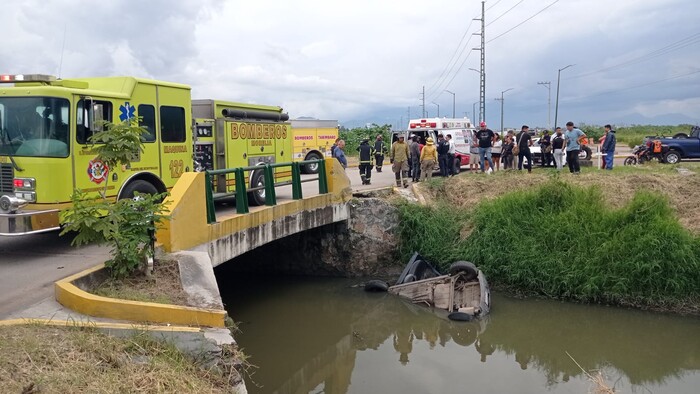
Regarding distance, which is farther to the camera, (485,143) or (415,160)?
(485,143)

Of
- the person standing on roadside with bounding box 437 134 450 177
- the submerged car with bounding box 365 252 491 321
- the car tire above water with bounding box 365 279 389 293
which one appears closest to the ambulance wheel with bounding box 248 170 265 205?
the car tire above water with bounding box 365 279 389 293

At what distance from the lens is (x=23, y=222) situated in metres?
8.30

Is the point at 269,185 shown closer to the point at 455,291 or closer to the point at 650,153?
the point at 455,291

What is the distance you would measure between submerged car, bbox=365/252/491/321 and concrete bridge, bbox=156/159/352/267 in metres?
2.56

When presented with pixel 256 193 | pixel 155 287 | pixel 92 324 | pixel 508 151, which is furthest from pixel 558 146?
pixel 92 324

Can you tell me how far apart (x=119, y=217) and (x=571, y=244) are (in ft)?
33.2

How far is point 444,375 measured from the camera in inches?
367

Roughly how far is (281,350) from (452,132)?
14.9 m

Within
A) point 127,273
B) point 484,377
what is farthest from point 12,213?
point 484,377

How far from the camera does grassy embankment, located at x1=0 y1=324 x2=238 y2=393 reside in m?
4.63

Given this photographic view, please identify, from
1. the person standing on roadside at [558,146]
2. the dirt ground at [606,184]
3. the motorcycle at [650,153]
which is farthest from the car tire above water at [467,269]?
the motorcycle at [650,153]

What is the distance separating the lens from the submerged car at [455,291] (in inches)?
473

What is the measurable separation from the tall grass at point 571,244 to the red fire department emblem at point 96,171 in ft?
26.2

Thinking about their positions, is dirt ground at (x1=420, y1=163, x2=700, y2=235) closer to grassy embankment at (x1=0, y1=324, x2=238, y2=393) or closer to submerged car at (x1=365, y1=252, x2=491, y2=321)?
submerged car at (x1=365, y1=252, x2=491, y2=321)
